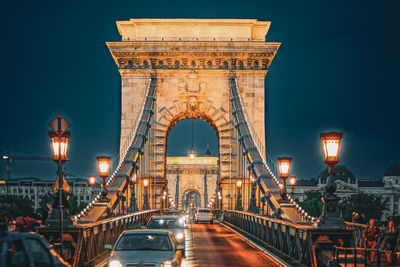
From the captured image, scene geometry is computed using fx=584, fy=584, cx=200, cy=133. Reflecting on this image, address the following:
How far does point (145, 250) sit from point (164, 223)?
807 cm

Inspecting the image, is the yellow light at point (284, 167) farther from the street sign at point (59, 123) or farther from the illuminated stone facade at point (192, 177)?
the illuminated stone facade at point (192, 177)

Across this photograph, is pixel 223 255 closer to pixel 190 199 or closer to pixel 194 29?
pixel 194 29

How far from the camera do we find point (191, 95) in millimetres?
45312

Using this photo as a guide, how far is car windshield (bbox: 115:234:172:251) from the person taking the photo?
12.6 m

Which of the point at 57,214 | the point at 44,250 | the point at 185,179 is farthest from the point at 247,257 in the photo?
the point at 185,179

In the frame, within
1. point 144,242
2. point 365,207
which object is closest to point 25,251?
point 144,242

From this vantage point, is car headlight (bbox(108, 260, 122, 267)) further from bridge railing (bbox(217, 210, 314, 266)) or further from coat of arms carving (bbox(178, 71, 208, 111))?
coat of arms carving (bbox(178, 71, 208, 111))

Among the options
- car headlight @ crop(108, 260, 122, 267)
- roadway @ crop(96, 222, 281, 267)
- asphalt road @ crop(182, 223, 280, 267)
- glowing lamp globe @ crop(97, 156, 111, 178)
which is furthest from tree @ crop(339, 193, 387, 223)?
car headlight @ crop(108, 260, 122, 267)

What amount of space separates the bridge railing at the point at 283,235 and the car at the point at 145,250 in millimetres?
3522

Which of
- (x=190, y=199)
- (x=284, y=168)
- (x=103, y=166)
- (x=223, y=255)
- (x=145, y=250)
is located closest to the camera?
(x=145, y=250)

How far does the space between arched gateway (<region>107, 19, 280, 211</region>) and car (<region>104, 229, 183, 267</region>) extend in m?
32.0

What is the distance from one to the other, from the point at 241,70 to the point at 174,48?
5.50 meters

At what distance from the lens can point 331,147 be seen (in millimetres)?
15039

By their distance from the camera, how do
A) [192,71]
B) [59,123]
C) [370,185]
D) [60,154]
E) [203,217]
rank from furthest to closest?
[370,185] → [203,217] → [192,71] → [60,154] → [59,123]
